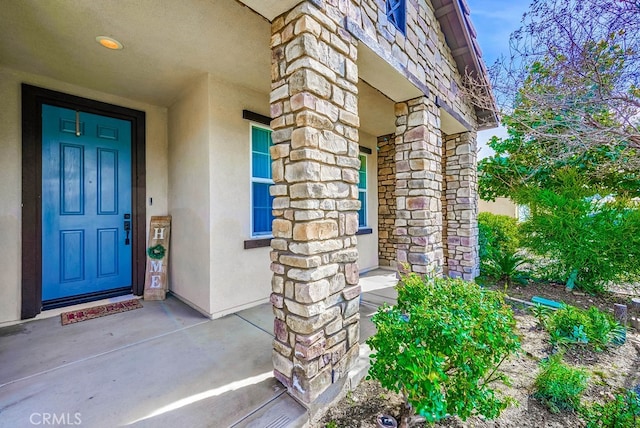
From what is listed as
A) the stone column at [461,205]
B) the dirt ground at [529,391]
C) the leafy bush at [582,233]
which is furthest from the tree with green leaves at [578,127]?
the dirt ground at [529,391]

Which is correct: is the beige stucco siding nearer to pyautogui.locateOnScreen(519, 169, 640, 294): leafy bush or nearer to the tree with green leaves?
the tree with green leaves

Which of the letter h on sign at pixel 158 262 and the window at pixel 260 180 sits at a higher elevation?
the window at pixel 260 180

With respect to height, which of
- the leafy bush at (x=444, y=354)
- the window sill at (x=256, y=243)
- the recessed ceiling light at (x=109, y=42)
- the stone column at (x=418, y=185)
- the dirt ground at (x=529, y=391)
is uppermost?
the recessed ceiling light at (x=109, y=42)

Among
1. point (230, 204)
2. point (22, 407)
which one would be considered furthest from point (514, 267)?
point (22, 407)

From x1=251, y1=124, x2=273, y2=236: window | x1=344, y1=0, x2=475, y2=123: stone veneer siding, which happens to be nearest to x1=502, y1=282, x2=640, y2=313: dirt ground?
x1=344, y1=0, x2=475, y2=123: stone veneer siding

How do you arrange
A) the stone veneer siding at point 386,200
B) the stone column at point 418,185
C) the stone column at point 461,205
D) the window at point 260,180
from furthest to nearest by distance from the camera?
the stone veneer siding at point 386,200 → the stone column at point 461,205 → the window at point 260,180 → the stone column at point 418,185

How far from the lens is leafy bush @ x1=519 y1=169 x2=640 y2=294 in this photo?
385cm

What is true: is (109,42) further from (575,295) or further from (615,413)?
(575,295)

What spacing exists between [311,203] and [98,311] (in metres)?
3.21

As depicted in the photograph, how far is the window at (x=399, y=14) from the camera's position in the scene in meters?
2.83

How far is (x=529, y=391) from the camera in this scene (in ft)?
6.66

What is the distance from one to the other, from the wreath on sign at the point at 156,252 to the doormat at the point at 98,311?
606 mm

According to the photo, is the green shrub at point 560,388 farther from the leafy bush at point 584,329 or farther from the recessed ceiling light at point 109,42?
the recessed ceiling light at point 109,42

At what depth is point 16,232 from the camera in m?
2.86
